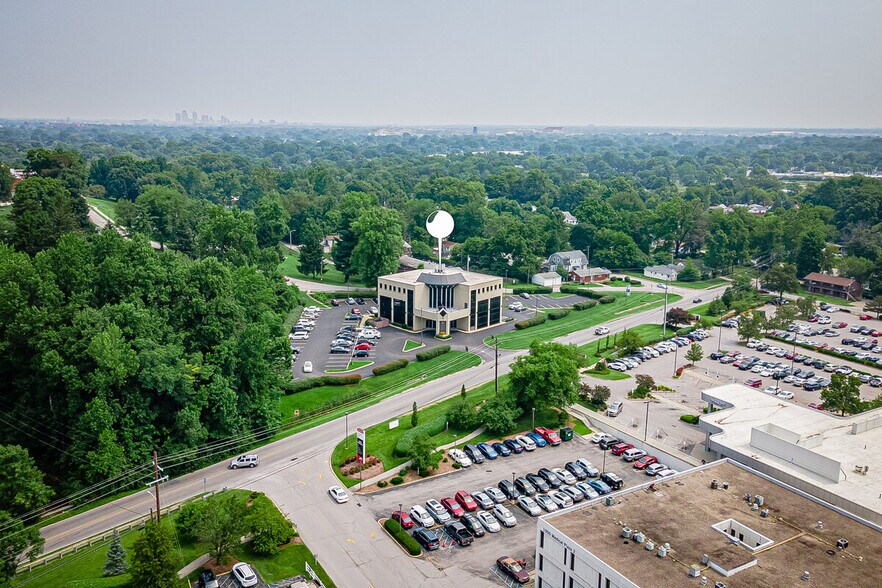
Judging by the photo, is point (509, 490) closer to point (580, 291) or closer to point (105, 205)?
point (580, 291)

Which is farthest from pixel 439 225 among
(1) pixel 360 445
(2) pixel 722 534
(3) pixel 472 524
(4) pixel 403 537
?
(2) pixel 722 534

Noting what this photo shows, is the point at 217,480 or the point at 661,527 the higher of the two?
the point at 661,527

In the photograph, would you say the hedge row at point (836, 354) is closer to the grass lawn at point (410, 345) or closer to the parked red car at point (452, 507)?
the grass lawn at point (410, 345)

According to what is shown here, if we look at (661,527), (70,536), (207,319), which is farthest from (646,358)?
(70,536)

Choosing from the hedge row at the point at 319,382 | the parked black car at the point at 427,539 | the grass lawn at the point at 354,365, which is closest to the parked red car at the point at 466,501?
the parked black car at the point at 427,539

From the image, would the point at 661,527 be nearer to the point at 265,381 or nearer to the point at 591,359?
the point at 265,381

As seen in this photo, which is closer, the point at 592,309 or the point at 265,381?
the point at 265,381

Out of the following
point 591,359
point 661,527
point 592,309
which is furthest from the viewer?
point 592,309
